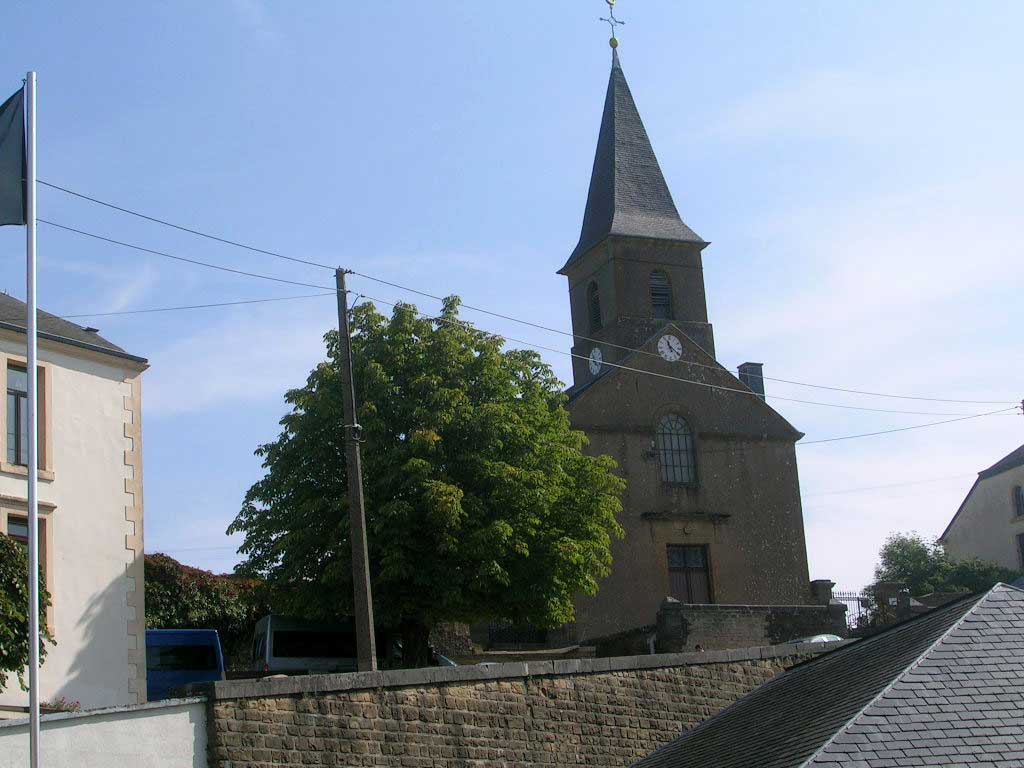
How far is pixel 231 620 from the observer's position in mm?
37312

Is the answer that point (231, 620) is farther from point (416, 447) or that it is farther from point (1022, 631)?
point (1022, 631)

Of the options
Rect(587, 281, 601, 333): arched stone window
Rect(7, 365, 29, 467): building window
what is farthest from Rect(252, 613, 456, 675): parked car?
Rect(587, 281, 601, 333): arched stone window

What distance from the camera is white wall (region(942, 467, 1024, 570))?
61366mm

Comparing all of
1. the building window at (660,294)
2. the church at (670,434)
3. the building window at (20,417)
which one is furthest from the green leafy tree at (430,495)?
the building window at (660,294)

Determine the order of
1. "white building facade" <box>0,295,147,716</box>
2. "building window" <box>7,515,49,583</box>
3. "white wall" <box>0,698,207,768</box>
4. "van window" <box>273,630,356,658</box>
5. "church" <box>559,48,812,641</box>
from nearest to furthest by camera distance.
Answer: "white wall" <box>0,698,207,768</box> < "building window" <box>7,515,49,583</box> < "white building facade" <box>0,295,147,716</box> < "van window" <box>273,630,356,658</box> < "church" <box>559,48,812,641</box>

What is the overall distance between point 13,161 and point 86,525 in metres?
9.82

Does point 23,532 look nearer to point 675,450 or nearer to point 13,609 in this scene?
point 13,609

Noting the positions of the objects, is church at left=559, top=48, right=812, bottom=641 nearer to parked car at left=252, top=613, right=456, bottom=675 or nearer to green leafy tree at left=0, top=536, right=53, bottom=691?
parked car at left=252, top=613, right=456, bottom=675

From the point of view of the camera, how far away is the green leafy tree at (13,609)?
18.4 meters

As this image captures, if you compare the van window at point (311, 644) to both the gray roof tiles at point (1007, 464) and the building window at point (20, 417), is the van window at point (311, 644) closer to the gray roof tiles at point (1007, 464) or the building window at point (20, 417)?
the building window at point (20, 417)

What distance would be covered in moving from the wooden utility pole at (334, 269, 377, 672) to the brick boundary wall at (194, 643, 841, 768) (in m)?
2.65

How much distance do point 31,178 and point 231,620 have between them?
2358 centimetres

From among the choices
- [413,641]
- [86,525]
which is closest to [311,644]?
[413,641]

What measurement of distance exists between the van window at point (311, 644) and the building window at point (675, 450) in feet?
44.8
